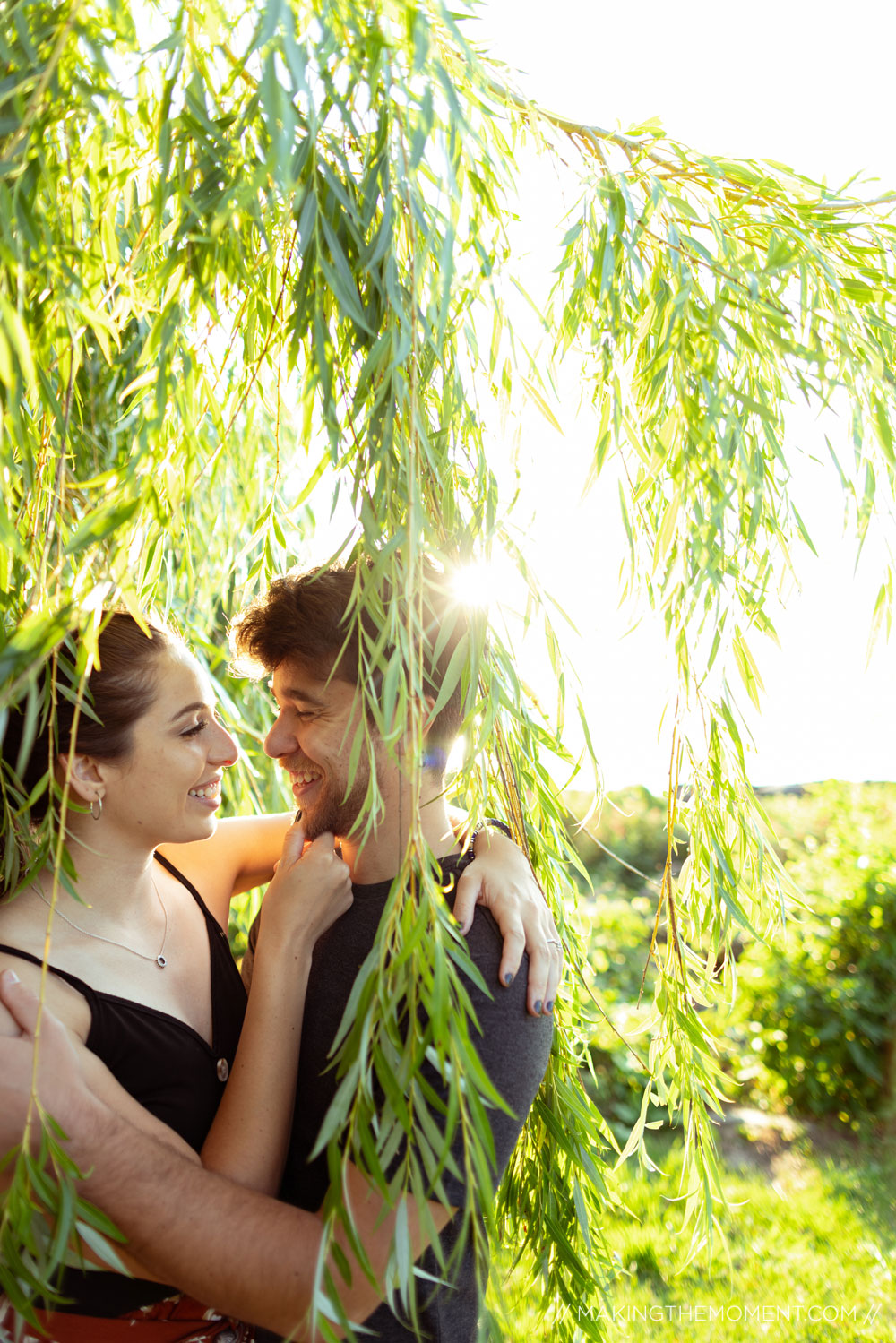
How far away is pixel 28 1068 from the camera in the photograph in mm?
1333

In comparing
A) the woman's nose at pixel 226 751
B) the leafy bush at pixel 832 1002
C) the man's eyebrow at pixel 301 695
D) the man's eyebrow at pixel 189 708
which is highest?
the man's eyebrow at pixel 301 695

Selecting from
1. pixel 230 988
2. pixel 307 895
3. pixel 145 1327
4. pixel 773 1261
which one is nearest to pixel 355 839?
pixel 307 895

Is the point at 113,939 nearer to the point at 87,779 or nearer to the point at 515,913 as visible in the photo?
the point at 87,779

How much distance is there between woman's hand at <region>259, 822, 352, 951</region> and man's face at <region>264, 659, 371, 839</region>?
51mm

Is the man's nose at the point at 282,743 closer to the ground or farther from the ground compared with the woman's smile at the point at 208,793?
farther from the ground

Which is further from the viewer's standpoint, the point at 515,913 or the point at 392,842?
the point at 392,842

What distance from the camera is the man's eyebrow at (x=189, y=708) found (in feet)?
5.88

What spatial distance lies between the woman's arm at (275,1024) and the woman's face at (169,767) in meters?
0.20

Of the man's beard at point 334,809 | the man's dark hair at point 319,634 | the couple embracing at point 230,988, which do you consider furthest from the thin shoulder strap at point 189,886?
the man's dark hair at point 319,634

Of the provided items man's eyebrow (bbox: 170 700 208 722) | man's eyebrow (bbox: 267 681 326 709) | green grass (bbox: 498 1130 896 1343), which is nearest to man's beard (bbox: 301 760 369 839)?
man's eyebrow (bbox: 267 681 326 709)

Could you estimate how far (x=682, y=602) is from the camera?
1571 mm

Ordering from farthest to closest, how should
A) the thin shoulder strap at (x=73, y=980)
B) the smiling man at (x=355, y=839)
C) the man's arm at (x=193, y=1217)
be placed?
the thin shoulder strap at (x=73, y=980), the smiling man at (x=355, y=839), the man's arm at (x=193, y=1217)

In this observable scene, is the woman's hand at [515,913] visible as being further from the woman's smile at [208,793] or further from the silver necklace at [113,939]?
the silver necklace at [113,939]

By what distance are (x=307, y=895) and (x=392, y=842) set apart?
19 centimetres
